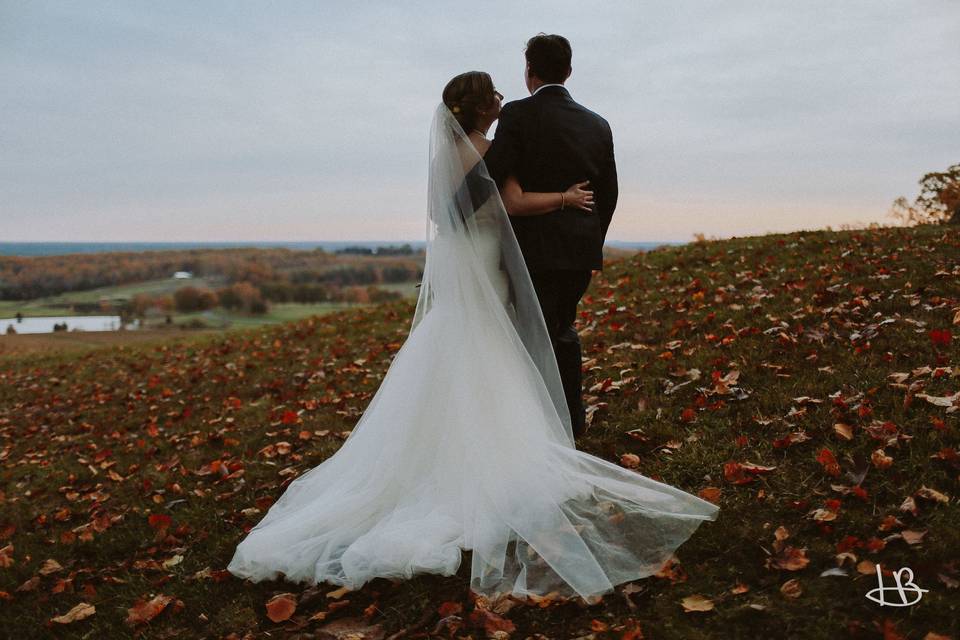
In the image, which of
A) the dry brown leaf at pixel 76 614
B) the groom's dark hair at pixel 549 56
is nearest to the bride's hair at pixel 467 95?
the groom's dark hair at pixel 549 56

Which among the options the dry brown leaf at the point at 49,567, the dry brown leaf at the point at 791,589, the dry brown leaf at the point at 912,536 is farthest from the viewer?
the dry brown leaf at the point at 49,567

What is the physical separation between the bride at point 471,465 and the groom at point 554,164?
12cm

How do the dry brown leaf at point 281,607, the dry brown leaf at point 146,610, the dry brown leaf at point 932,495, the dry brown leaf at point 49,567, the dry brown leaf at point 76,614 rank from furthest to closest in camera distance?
the dry brown leaf at point 49,567
the dry brown leaf at point 76,614
the dry brown leaf at point 146,610
the dry brown leaf at point 281,607
the dry brown leaf at point 932,495

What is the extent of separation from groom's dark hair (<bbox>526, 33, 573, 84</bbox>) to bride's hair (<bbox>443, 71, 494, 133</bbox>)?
32 cm

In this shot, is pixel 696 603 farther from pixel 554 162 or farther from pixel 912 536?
pixel 554 162

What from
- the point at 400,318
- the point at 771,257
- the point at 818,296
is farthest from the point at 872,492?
the point at 400,318

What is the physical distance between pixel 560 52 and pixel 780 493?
117 inches

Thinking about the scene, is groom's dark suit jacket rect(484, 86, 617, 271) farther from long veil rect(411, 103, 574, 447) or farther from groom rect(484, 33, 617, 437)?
long veil rect(411, 103, 574, 447)

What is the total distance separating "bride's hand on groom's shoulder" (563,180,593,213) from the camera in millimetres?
4223

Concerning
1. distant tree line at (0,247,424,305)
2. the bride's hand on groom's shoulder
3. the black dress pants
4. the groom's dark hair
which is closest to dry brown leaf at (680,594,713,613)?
the black dress pants

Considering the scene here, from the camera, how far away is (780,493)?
12.4 feet

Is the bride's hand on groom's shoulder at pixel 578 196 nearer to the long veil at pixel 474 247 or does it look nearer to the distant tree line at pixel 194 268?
the long veil at pixel 474 247

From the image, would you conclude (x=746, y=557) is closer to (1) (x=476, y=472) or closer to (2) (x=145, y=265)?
(1) (x=476, y=472)

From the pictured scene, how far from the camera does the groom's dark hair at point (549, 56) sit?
4137 mm
